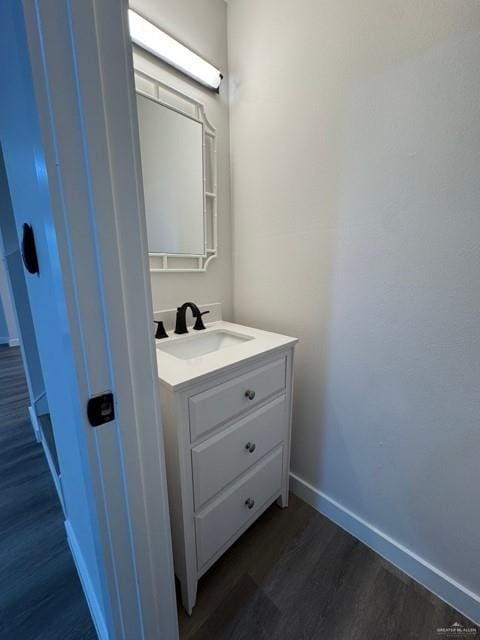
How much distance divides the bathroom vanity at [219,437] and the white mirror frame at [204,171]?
0.35 m

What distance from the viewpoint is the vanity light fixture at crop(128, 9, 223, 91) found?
3.35ft

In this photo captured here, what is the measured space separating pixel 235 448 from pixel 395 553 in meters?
0.80

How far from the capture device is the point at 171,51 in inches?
43.8

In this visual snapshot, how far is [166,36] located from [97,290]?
1238 millimetres

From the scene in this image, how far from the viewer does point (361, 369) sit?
109cm

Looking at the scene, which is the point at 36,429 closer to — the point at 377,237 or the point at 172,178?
the point at 172,178

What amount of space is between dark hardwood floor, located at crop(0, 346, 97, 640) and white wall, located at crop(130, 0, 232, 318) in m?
1.12

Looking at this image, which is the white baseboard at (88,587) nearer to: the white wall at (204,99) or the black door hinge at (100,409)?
the black door hinge at (100,409)

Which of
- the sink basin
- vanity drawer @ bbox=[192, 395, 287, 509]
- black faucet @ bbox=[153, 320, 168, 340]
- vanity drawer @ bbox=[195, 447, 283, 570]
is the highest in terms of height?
black faucet @ bbox=[153, 320, 168, 340]

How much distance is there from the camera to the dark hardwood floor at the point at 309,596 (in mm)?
906

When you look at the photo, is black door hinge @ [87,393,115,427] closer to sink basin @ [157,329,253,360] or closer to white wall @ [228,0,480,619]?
sink basin @ [157,329,253,360]

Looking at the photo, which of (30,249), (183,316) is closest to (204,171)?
(183,316)

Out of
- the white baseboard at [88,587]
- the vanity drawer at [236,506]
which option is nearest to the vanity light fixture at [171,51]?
the vanity drawer at [236,506]

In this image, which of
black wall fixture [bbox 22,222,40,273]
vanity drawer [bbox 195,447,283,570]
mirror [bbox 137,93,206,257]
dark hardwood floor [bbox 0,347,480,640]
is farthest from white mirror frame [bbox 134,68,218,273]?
dark hardwood floor [bbox 0,347,480,640]
